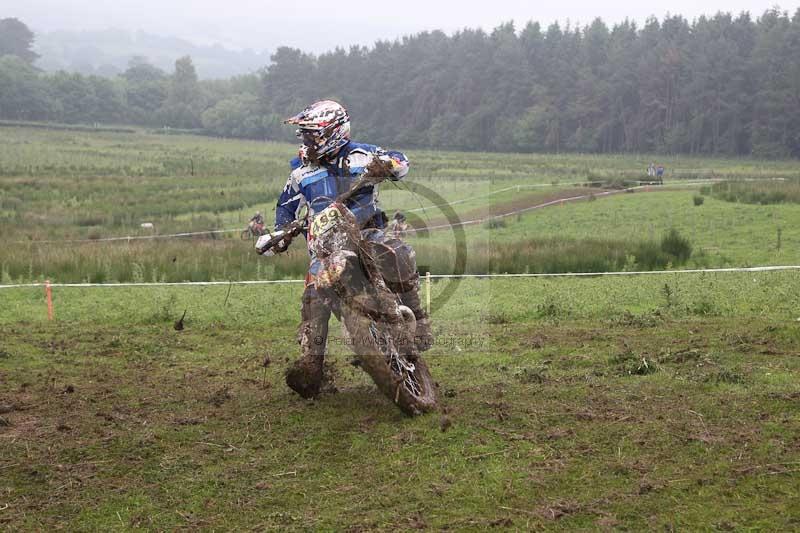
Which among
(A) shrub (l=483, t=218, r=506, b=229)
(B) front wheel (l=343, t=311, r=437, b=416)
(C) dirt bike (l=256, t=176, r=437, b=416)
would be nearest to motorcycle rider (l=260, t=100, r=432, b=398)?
(C) dirt bike (l=256, t=176, r=437, b=416)

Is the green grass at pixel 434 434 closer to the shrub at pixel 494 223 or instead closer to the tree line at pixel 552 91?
the shrub at pixel 494 223

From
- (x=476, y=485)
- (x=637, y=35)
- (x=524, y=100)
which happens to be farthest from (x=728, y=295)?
(x=637, y=35)

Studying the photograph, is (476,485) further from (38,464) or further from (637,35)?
(637,35)

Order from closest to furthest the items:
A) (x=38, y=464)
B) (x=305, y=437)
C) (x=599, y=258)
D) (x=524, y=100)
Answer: (x=38, y=464)
(x=305, y=437)
(x=599, y=258)
(x=524, y=100)

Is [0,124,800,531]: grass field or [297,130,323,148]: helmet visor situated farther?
[297,130,323,148]: helmet visor

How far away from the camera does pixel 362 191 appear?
27.9 ft

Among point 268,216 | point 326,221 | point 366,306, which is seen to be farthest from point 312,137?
point 268,216

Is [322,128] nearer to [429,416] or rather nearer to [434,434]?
[429,416]

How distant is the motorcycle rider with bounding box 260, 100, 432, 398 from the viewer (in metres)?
8.45

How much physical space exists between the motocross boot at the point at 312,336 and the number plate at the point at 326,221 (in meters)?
0.75

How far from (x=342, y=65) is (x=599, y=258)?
326 ft

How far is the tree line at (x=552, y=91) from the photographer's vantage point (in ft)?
275

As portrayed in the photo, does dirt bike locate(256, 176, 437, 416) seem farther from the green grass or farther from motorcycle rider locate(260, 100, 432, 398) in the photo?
the green grass

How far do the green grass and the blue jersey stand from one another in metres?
1.83
